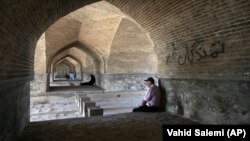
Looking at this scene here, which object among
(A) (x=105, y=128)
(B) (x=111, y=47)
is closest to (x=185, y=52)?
(A) (x=105, y=128)

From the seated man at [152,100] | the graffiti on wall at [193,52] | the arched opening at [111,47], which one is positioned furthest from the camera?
the arched opening at [111,47]

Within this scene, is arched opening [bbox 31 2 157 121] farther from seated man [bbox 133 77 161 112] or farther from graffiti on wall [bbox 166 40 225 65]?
graffiti on wall [bbox 166 40 225 65]

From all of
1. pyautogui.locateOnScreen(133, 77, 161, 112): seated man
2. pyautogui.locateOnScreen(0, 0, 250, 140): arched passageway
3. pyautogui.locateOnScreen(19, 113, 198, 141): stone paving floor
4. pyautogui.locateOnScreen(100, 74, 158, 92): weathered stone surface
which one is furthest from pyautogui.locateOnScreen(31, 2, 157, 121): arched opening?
pyautogui.locateOnScreen(19, 113, 198, 141): stone paving floor

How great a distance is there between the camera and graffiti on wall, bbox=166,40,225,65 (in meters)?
5.11

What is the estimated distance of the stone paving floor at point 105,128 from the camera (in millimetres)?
4746

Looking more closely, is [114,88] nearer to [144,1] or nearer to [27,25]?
[144,1]

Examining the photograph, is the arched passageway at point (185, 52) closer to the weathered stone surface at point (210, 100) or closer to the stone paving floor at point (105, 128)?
the weathered stone surface at point (210, 100)

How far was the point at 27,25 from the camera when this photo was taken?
490 cm

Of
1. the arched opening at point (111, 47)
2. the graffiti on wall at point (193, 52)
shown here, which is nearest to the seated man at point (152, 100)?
the graffiti on wall at point (193, 52)

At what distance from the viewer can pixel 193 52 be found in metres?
5.93

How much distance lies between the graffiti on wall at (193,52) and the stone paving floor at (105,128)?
1.52 meters

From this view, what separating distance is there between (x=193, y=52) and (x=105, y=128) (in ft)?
8.98

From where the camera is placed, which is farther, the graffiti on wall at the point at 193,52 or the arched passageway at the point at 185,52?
the graffiti on wall at the point at 193,52

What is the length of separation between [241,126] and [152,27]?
13.1 feet
